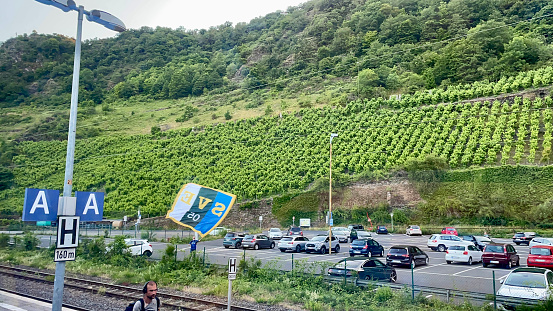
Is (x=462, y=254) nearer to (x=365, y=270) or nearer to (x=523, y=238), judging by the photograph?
(x=365, y=270)

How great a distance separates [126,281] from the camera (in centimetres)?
1764

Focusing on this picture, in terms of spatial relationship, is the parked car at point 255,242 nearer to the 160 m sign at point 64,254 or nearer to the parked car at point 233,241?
the parked car at point 233,241

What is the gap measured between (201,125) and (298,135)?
76.7ft

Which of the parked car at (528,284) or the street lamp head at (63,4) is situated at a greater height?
the street lamp head at (63,4)

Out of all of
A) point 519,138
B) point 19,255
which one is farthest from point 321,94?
point 19,255

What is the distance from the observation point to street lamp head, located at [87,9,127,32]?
9.51m

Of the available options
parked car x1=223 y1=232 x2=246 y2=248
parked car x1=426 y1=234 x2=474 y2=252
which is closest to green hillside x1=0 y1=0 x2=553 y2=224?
parked car x1=426 y1=234 x2=474 y2=252

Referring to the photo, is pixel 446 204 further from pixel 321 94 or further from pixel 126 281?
pixel 321 94

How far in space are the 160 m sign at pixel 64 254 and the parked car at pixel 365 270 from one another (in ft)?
34.9

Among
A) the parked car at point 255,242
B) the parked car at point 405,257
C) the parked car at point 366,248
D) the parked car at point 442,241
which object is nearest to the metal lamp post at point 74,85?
the parked car at point 405,257

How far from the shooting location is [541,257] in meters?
20.6

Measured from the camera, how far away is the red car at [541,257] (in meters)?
20.4

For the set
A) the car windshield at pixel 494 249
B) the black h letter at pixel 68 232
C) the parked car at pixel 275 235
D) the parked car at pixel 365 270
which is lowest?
the parked car at pixel 275 235

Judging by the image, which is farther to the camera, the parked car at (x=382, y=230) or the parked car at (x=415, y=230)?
the parked car at (x=382, y=230)
